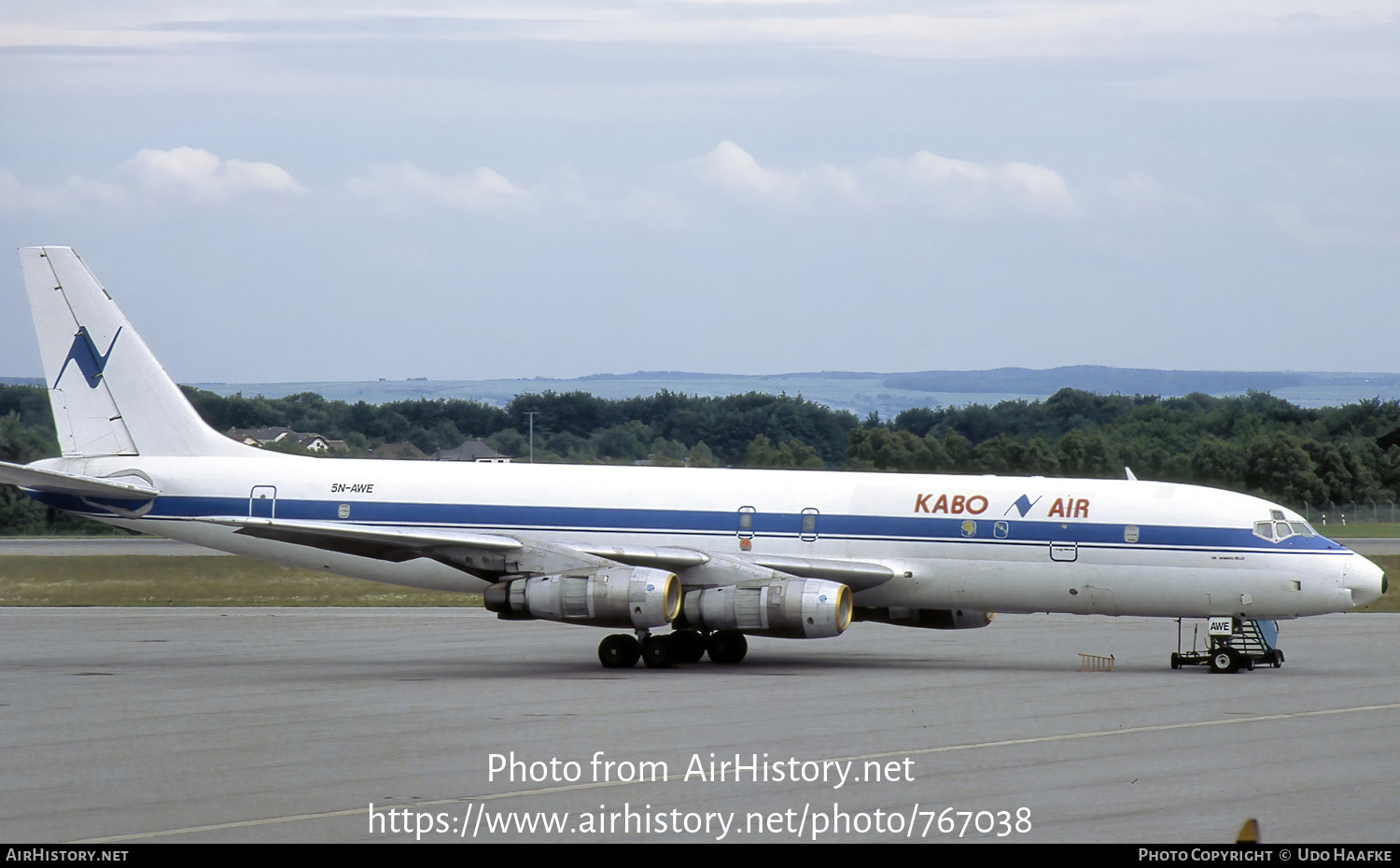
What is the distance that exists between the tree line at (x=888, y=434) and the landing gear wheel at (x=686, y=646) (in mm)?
29862

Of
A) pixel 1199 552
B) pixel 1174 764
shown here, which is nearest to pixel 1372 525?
pixel 1199 552

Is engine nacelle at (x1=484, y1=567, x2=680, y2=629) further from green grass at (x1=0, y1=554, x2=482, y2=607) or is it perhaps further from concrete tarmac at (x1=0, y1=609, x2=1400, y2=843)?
green grass at (x1=0, y1=554, x2=482, y2=607)

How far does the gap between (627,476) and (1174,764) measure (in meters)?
15.8

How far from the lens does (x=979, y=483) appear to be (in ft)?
97.4

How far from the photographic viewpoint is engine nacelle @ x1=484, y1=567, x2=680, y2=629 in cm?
2739

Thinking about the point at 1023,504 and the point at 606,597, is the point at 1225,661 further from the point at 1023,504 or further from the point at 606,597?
the point at 606,597

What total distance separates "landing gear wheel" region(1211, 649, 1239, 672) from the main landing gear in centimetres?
855

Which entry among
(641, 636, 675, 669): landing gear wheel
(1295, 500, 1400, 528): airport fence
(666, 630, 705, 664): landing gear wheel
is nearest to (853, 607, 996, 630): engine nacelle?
(666, 630, 705, 664): landing gear wheel

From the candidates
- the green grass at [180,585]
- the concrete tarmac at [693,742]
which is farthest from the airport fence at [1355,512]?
the green grass at [180,585]

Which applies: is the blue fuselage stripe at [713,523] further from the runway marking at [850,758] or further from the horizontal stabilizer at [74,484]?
the runway marking at [850,758]

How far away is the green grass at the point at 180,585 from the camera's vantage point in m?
46.2

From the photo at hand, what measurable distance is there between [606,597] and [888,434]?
141 feet
